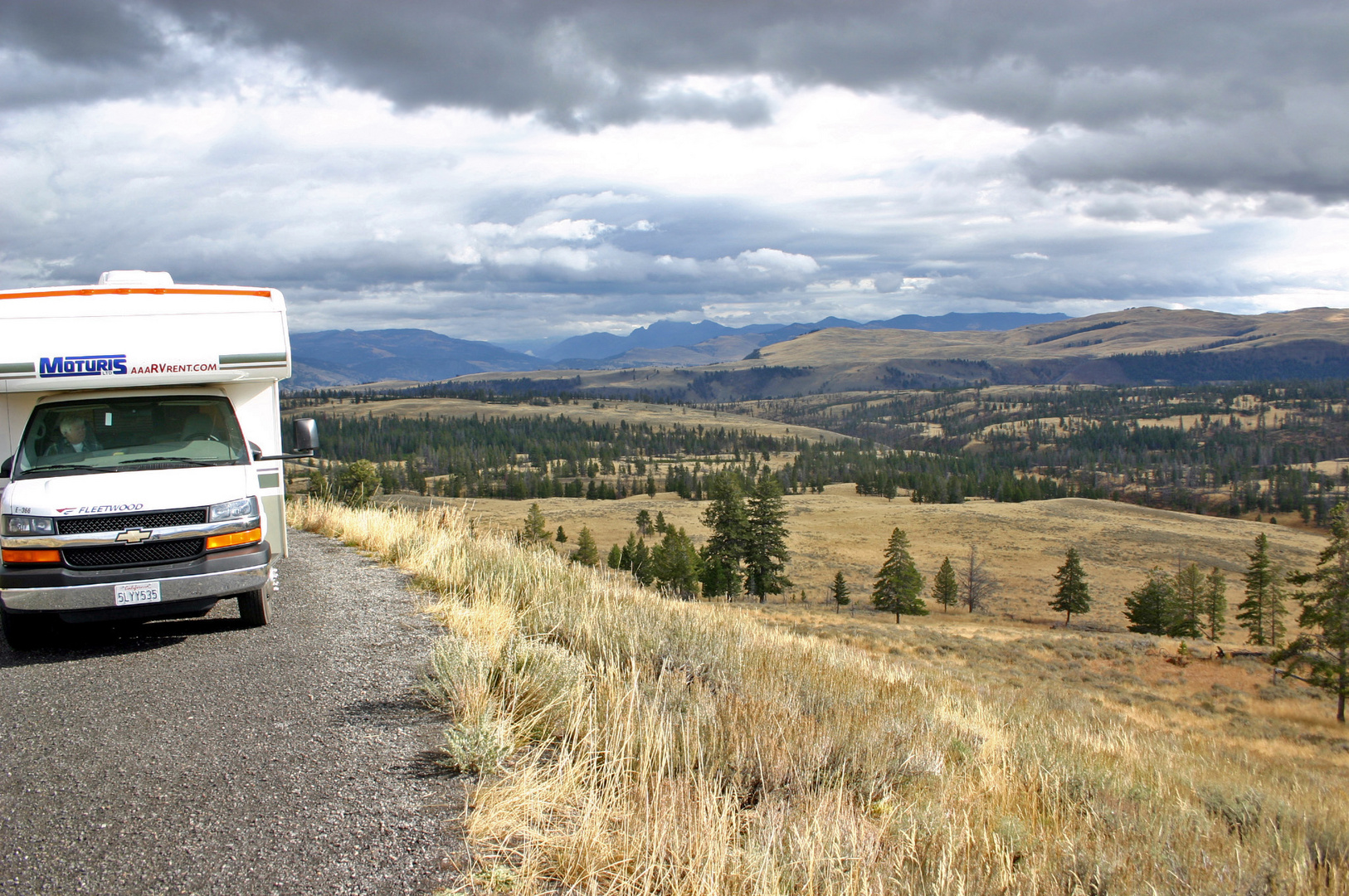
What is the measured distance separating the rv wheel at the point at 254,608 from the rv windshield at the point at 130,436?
4.79 ft

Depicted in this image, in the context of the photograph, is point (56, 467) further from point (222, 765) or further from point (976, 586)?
point (976, 586)

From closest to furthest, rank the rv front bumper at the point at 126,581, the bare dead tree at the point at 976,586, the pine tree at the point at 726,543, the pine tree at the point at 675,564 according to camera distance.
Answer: the rv front bumper at the point at 126,581 < the pine tree at the point at 726,543 < the pine tree at the point at 675,564 < the bare dead tree at the point at 976,586

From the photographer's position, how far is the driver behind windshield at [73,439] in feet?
25.2

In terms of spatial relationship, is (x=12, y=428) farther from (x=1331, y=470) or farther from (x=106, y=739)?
(x=1331, y=470)

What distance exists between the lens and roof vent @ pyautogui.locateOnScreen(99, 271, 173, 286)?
28.3ft

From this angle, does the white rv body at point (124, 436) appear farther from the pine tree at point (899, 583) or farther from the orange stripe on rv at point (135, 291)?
the pine tree at point (899, 583)

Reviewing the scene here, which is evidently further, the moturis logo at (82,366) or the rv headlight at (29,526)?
the moturis logo at (82,366)

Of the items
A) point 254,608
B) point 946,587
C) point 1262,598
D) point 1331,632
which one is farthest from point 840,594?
point 254,608

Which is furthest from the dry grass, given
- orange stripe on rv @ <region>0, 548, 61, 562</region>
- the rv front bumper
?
orange stripe on rv @ <region>0, 548, 61, 562</region>

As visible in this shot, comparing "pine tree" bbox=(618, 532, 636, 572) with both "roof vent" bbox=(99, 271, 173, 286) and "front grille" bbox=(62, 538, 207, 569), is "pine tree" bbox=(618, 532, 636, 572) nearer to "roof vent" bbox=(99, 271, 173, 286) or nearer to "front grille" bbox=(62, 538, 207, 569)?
"roof vent" bbox=(99, 271, 173, 286)

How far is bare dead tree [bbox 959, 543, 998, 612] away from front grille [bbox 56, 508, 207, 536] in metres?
72.4

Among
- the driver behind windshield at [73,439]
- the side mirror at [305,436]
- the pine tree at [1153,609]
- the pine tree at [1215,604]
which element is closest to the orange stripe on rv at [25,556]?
the driver behind windshield at [73,439]

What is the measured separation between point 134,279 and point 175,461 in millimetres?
2706

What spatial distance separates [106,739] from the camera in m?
5.14
